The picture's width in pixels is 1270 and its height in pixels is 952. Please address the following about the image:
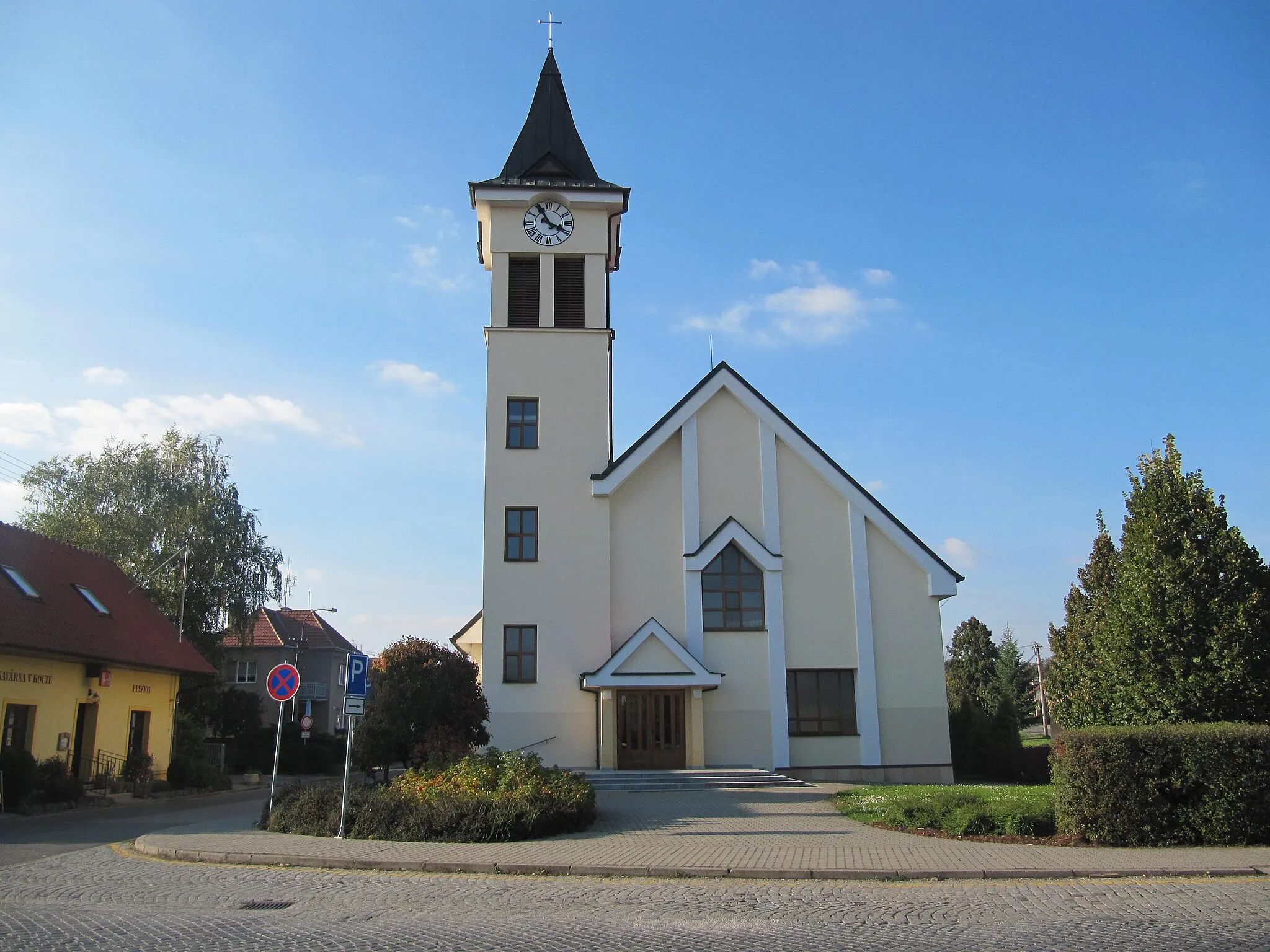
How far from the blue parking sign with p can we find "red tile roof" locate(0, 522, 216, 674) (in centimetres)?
1083

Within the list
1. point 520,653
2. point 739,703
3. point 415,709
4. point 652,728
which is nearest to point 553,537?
point 520,653

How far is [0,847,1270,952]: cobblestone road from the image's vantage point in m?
7.86

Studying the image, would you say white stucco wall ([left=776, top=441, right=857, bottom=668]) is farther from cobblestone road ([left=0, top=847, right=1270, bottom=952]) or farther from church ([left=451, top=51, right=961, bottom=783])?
cobblestone road ([left=0, top=847, right=1270, bottom=952])

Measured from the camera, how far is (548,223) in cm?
3058

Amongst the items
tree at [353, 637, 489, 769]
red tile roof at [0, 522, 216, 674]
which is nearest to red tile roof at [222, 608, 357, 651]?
red tile roof at [0, 522, 216, 674]

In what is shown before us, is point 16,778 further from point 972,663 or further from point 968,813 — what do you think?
point 972,663

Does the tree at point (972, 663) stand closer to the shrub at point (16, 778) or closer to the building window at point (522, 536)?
the building window at point (522, 536)

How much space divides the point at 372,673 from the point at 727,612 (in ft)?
36.7

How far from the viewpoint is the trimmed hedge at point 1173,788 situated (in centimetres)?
1293

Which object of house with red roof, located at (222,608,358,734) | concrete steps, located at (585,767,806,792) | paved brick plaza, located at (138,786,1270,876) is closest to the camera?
paved brick plaza, located at (138,786,1270,876)

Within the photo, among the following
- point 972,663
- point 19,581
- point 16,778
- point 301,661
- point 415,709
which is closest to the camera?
point 415,709

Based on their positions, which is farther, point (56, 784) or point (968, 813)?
point (56, 784)

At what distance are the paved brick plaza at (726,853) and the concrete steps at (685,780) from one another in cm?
834

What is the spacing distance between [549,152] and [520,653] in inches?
612
